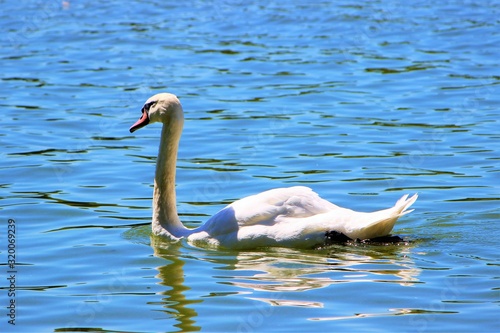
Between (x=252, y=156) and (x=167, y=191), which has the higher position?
(x=252, y=156)

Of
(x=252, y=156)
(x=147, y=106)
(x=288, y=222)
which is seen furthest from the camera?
(x=252, y=156)

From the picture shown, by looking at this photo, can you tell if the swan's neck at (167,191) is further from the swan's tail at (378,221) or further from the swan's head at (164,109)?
the swan's tail at (378,221)

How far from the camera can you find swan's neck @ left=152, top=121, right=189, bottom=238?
10117 mm

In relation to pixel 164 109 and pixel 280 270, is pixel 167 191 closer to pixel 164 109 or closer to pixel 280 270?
pixel 164 109

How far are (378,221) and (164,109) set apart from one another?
2.42 metres

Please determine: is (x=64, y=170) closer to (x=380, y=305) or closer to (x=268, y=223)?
(x=268, y=223)

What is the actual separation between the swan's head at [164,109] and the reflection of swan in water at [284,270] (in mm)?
1252

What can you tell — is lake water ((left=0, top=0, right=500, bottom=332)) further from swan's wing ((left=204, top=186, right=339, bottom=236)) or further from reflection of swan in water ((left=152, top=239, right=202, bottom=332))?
swan's wing ((left=204, top=186, right=339, bottom=236))

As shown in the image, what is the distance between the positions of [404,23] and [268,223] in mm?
14110

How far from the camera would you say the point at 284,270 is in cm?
882

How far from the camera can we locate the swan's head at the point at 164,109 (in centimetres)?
1004

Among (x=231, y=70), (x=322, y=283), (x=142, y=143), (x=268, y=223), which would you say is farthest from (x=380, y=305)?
(x=231, y=70)

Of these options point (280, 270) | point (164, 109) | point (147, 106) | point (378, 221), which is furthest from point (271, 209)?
point (147, 106)

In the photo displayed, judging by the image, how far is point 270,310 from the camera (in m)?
7.77
